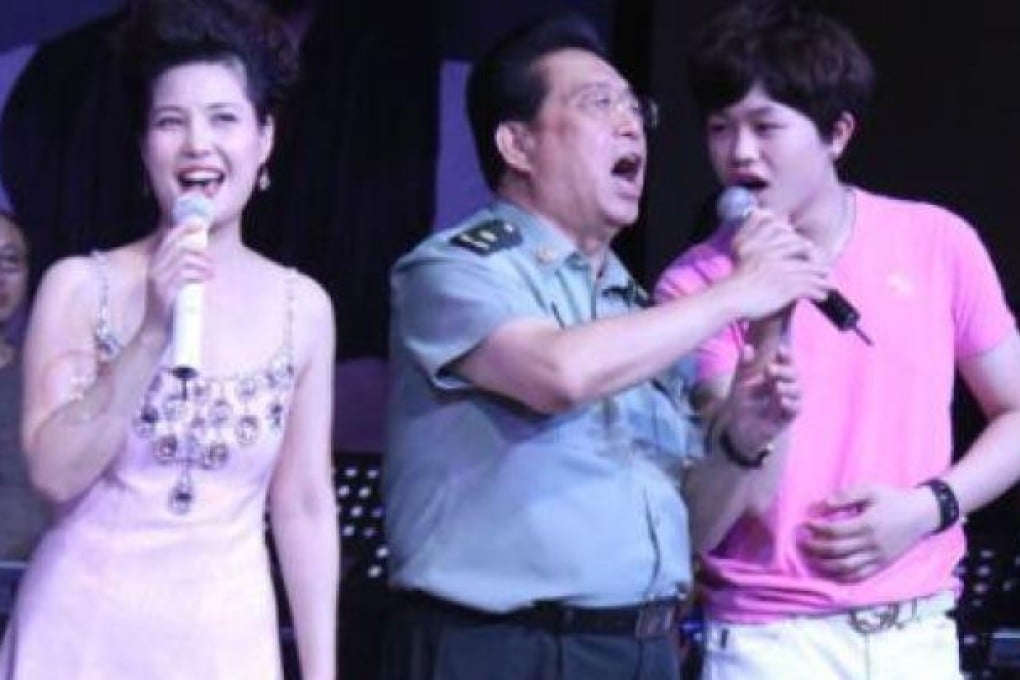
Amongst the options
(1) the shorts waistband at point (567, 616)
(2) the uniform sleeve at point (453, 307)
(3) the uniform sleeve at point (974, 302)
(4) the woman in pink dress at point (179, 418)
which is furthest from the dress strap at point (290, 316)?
(3) the uniform sleeve at point (974, 302)

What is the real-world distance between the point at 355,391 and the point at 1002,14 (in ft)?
5.60

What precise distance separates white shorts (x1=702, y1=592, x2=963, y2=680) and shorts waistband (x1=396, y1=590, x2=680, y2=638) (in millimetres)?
121

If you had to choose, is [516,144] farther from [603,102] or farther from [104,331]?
[104,331]

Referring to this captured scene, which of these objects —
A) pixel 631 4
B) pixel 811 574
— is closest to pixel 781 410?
pixel 811 574

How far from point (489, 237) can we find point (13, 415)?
4.11 ft

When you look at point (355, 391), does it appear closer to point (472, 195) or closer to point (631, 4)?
point (472, 195)

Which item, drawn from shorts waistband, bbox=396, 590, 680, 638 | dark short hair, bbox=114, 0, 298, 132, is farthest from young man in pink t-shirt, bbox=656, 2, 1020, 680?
dark short hair, bbox=114, 0, 298, 132

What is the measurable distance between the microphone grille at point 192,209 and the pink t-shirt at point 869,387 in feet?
2.23

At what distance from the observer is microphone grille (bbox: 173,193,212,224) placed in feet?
6.58

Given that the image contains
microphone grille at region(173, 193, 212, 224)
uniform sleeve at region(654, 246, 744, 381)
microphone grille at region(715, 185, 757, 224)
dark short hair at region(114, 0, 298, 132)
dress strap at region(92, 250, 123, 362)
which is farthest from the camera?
uniform sleeve at region(654, 246, 744, 381)

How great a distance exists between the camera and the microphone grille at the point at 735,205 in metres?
2.32

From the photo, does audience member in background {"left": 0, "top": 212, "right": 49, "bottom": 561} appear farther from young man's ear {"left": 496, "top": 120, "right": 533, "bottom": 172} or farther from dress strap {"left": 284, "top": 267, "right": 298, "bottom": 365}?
young man's ear {"left": 496, "top": 120, "right": 533, "bottom": 172}

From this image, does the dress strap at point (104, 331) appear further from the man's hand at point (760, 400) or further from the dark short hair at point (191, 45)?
→ the man's hand at point (760, 400)

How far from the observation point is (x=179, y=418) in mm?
2123
